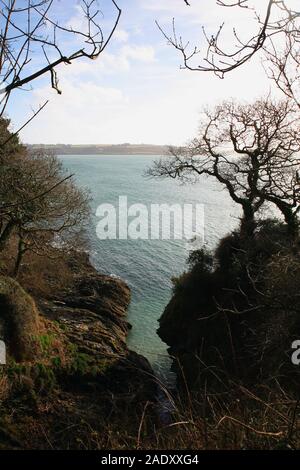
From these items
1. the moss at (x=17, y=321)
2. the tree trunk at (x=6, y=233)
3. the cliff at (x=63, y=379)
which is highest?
the tree trunk at (x=6, y=233)

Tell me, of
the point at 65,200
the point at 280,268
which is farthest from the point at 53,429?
the point at 65,200

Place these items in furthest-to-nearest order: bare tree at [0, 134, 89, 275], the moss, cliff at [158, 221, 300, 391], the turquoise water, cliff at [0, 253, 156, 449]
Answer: the turquoise water < bare tree at [0, 134, 89, 275] < the moss < cliff at [158, 221, 300, 391] < cliff at [0, 253, 156, 449]

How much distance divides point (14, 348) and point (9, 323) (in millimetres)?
1116

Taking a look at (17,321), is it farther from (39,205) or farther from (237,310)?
(237,310)

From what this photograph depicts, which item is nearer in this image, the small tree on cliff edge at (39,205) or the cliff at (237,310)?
the cliff at (237,310)

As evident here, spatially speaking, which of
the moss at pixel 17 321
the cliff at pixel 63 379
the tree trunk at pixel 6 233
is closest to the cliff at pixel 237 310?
the cliff at pixel 63 379

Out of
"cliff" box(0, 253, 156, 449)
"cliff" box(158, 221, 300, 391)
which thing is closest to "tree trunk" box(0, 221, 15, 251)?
"cliff" box(0, 253, 156, 449)

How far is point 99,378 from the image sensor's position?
1653cm

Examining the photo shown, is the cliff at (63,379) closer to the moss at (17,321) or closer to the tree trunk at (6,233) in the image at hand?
the moss at (17,321)

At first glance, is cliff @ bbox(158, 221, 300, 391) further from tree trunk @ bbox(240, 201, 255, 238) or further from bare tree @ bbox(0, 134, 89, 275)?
bare tree @ bbox(0, 134, 89, 275)

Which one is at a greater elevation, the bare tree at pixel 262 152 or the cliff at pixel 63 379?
the bare tree at pixel 262 152

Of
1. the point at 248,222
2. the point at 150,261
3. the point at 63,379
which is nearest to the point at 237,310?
the point at 63,379

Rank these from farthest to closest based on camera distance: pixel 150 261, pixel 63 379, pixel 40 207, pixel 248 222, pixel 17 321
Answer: pixel 150 261 < pixel 248 222 < pixel 40 207 < pixel 17 321 < pixel 63 379
